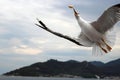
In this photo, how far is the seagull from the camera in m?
11.5

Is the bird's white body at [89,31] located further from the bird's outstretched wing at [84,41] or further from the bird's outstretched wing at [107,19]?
the bird's outstretched wing at [107,19]

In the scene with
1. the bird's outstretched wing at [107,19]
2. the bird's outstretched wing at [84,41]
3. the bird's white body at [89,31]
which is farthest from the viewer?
the bird's outstretched wing at [84,41]

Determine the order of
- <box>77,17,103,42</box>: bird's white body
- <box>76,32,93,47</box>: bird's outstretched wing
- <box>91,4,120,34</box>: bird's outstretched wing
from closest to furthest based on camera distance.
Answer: <box>77,17,103,42</box>: bird's white body < <box>91,4,120,34</box>: bird's outstretched wing < <box>76,32,93,47</box>: bird's outstretched wing

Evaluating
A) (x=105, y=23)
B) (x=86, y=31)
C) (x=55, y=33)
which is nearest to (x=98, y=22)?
(x=105, y=23)

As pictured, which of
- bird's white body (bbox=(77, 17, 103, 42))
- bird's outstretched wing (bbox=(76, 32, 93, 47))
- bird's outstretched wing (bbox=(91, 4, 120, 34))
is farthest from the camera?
bird's outstretched wing (bbox=(76, 32, 93, 47))

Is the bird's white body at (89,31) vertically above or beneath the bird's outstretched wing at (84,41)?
above

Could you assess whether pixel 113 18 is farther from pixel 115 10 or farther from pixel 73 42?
pixel 73 42

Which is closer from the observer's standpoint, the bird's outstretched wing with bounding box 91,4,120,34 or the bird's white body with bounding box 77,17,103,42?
the bird's white body with bounding box 77,17,103,42

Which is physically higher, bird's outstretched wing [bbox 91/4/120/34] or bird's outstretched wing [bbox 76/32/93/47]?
bird's outstretched wing [bbox 91/4/120/34]

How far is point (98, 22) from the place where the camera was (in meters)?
12.4

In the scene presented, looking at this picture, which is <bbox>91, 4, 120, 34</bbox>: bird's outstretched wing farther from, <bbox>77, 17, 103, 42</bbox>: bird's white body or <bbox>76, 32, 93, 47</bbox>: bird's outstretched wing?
<bbox>76, 32, 93, 47</bbox>: bird's outstretched wing

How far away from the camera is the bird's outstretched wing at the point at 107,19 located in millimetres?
11525

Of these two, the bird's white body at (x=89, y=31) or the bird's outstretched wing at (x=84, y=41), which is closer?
the bird's white body at (x=89, y=31)

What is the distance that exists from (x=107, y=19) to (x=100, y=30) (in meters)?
0.45
